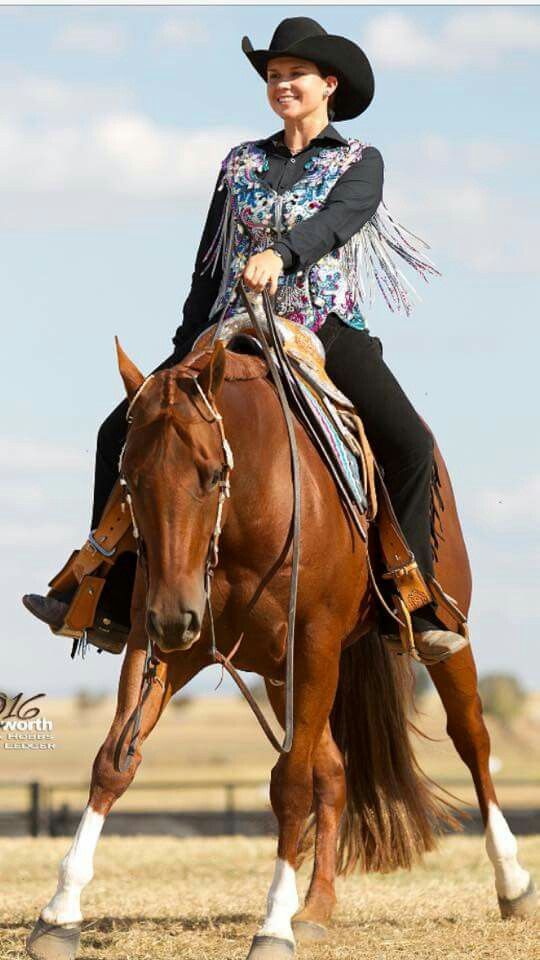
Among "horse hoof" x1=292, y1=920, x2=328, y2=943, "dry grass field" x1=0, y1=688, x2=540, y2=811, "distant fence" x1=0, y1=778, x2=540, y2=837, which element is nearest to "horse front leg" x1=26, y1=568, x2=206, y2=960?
"horse hoof" x1=292, y1=920, x2=328, y2=943

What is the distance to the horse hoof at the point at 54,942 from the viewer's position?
537 cm

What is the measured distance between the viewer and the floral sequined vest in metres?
6.33

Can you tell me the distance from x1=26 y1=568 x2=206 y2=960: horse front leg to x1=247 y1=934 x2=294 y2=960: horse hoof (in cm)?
64

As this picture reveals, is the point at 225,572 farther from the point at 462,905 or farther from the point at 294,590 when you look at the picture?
the point at 462,905

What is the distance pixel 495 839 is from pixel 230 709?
221 ft

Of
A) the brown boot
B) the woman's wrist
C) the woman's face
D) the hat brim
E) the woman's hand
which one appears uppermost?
the hat brim

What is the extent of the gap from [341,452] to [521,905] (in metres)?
2.55

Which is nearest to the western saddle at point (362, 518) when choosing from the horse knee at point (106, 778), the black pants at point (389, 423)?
the black pants at point (389, 423)

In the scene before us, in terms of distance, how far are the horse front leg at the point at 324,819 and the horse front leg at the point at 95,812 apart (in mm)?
1338

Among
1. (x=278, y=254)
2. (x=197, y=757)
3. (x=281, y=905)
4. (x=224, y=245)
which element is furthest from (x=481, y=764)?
(x=197, y=757)

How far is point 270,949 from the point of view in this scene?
5418 millimetres

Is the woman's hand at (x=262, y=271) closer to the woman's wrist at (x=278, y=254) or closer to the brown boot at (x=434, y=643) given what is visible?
the woman's wrist at (x=278, y=254)

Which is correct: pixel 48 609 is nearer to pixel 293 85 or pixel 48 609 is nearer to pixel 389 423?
pixel 389 423

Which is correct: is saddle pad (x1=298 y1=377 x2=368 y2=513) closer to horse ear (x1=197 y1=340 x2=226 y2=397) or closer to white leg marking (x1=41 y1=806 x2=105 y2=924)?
horse ear (x1=197 y1=340 x2=226 y2=397)
